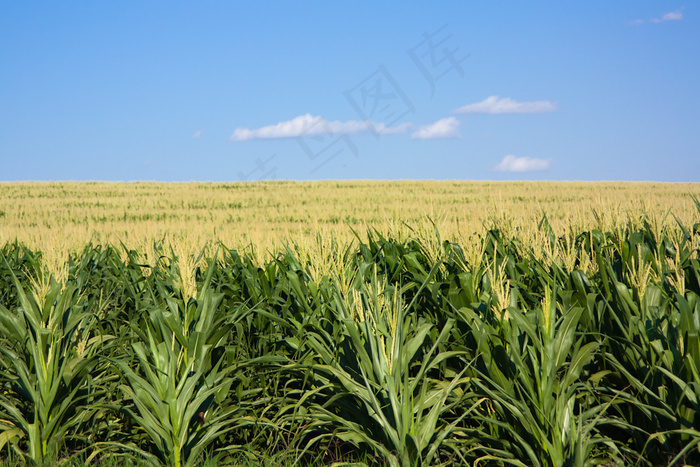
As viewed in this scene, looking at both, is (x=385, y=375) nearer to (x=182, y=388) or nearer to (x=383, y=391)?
(x=383, y=391)

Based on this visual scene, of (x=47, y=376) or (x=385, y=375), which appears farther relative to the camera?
(x=47, y=376)

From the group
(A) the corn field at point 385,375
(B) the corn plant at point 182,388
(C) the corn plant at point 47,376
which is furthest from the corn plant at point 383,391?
(C) the corn plant at point 47,376

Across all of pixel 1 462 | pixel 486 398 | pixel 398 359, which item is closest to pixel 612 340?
pixel 486 398

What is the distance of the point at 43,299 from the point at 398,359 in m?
2.67

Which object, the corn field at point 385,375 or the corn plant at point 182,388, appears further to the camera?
the corn plant at point 182,388

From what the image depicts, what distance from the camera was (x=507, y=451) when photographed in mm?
2633

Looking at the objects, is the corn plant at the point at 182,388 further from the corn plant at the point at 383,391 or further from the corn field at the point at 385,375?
the corn plant at the point at 383,391

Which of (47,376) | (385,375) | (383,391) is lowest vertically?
(383,391)

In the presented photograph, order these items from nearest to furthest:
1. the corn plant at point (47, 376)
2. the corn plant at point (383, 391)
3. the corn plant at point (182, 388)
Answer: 1. the corn plant at point (383, 391)
2. the corn plant at point (182, 388)
3. the corn plant at point (47, 376)

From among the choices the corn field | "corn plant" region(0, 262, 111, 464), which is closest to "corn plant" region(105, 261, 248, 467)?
the corn field

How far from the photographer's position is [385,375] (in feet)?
8.20

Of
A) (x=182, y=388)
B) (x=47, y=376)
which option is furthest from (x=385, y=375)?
(x=47, y=376)

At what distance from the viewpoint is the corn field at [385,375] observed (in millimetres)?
2555

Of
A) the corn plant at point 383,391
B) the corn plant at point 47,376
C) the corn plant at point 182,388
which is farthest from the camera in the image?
the corn plant at point 47,376
